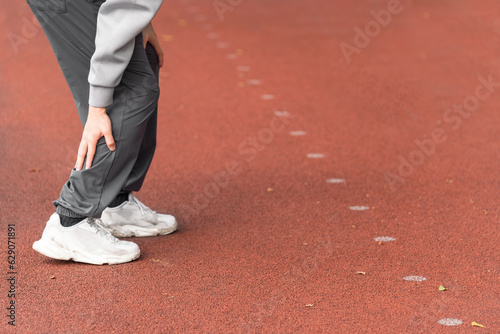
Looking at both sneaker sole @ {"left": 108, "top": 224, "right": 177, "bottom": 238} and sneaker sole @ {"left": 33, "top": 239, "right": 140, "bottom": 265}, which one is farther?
sneaker sole @ {"left": 108, "top": 224, "right": 177, "bottom": 238}

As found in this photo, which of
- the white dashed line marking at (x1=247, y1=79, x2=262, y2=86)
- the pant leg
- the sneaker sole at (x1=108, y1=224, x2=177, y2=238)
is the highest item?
the pant leg

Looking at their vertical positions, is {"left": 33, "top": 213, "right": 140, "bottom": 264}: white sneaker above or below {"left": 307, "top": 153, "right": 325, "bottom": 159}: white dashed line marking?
above

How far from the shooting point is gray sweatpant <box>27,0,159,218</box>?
253 centimetres

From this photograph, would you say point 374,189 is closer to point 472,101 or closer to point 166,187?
point 166,187

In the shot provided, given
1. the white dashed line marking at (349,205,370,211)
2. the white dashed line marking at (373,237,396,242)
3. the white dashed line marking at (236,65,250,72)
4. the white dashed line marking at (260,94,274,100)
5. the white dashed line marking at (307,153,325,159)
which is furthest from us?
the white dashed line marking at (236,65,250,72)

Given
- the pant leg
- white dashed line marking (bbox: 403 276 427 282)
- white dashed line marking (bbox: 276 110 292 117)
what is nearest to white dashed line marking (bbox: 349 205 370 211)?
white dashed line marking (bbox: 403 276 427 282)

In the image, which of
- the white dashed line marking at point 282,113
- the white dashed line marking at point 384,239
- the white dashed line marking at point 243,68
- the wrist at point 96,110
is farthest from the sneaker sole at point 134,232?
the white dashed line marking at point 243,68

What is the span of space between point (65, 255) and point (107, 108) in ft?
1.99

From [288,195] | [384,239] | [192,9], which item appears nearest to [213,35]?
[192,9]

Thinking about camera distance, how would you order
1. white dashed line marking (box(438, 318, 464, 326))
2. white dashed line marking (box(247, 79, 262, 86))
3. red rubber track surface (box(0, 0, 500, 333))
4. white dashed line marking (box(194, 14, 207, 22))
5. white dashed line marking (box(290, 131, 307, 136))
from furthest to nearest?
white dashed line marking (box(194, 14, 207, 22)) → white dashed line marking (box(247, 79, 262, 86)) → white dashed line marking (box(290, 131, 307, 136)) → red rubber track surface (box(0, 0, 500, 333)) → white dashed line marking (box(438, 318, 464, 326))

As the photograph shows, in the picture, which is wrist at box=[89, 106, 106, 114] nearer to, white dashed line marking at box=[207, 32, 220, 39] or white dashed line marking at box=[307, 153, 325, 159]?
white dashed line marking at box=[307, 153, 325, 159]

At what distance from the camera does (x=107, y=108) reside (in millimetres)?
2561

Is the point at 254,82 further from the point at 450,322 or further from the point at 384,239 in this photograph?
the point at 450,322

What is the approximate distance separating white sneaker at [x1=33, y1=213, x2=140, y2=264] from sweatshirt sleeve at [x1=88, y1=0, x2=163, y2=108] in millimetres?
606
